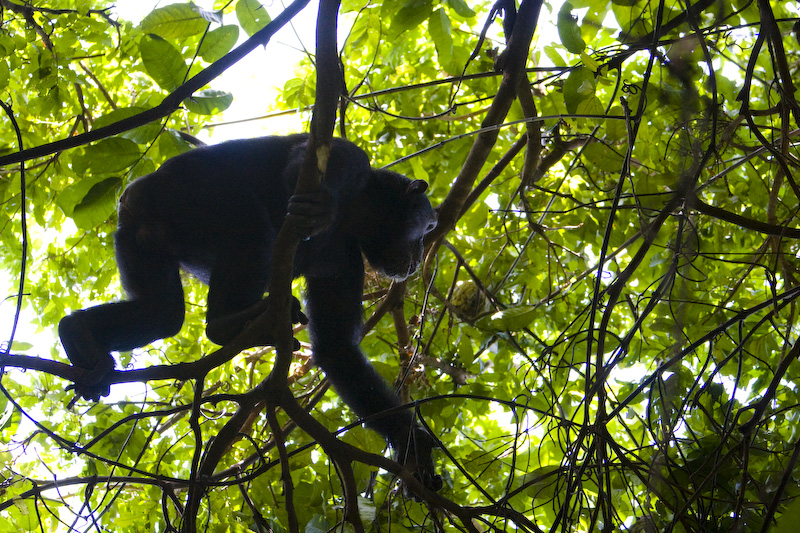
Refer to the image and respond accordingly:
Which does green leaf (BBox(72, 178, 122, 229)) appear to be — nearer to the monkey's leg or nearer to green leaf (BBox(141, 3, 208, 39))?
the monkey's leg

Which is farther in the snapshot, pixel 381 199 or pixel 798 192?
pixel 381 199

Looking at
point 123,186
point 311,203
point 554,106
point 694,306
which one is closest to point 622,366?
point 694,306

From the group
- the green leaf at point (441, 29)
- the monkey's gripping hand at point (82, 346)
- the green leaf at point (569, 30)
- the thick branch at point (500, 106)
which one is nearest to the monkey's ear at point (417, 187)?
the thick branch at point (500, 106)

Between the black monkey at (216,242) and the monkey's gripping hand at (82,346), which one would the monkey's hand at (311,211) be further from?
the monkey's gripping hand at (82,346)

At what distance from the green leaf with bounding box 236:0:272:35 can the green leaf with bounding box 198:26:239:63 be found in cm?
15

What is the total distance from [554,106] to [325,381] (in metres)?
1.84

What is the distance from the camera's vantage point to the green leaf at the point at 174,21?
6.67ft

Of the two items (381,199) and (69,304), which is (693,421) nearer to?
(381,199)

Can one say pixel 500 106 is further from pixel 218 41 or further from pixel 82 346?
pixel 82 346

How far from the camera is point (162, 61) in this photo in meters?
2.21

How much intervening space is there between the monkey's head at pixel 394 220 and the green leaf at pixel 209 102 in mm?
1010

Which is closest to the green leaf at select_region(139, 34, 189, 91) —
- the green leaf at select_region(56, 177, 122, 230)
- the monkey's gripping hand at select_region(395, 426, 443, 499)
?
the green leaf at select_region(56, 177, 122, 230)

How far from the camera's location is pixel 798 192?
1819mm

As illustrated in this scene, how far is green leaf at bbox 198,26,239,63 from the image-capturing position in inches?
84.5
